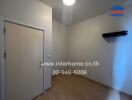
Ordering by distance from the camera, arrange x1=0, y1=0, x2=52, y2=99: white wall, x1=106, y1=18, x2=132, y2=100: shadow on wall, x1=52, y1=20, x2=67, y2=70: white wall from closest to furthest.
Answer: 1. x1=0, y1=0, x2=52, y2=99: white wall
2. x1=106, y1=18, x2=132, y2=100: shadow on wall
3. x1=52, y1=20, x2=67, y2=70: white wall

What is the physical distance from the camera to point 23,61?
1979mm

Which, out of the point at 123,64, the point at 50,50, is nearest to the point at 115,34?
the point at 123,64

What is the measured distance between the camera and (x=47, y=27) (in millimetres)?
2621

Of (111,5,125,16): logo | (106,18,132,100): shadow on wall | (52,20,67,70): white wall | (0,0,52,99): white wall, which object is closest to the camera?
(0,0,52,99): white wall

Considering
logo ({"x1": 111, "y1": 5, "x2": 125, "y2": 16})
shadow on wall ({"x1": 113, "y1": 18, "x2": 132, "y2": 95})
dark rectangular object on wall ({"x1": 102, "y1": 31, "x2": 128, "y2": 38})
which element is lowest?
shadow on wall ({"x1": 113, "y1": 18, "x2": 132, "y2": 95})

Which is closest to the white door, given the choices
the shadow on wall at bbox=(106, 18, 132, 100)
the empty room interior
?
the empty room interior

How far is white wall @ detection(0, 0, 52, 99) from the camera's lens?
5.50 feet

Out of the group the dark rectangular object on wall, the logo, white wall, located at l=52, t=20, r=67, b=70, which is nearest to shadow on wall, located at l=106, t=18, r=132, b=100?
the dark rectangular object on wall

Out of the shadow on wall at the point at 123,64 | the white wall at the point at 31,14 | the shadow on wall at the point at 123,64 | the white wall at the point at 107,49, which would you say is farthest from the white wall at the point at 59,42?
the shadow on wall at the point at 123,64

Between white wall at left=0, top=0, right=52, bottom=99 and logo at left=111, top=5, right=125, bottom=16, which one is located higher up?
logo at left=111, top=5, right=125, bottom=16

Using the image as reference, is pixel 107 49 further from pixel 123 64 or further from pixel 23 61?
pixel 23 61

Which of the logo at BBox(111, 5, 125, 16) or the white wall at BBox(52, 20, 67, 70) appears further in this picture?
the white wall at BBox(52, 20, 67, 70)

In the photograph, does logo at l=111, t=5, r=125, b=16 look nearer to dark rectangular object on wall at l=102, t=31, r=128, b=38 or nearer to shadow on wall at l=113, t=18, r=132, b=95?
shadow on wall at l=113, t=18, r=132, b=95

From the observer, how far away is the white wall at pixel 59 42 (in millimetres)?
4005
